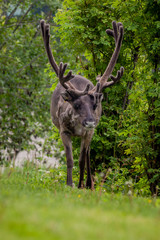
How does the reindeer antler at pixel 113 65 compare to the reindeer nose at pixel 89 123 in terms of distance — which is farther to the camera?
the reindeer antler at pixel 113 65

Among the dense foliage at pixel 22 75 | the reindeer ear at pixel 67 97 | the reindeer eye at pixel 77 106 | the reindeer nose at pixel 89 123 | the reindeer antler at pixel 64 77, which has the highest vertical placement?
the dense foliage at pixel 22 75

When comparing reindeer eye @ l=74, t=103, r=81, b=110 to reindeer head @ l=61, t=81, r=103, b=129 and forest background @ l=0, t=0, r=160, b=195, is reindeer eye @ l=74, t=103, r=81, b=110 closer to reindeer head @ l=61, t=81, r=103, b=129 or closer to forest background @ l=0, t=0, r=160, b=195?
reindeer head @ l=61, t=81, r=103, b=129

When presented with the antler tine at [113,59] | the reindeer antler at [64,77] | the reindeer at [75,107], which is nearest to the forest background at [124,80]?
the antler tine at [113,59]

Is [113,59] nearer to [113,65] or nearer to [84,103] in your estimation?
[113,65]

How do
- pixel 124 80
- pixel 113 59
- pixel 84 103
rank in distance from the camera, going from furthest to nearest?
pixel 124 80 < pixel 113 59 < pixel 84 103

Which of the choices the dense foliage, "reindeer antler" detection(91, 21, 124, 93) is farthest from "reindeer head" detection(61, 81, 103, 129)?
the dense foliage

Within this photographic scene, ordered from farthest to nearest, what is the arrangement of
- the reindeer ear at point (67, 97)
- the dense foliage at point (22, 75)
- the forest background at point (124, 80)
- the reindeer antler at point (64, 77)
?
the dense foliage at point (22, 75) < the forest background at point (124, 80) < the reindeer ear at point (67, 97) < the reindeer antler at point (64, 77)

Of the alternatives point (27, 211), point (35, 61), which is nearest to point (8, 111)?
point (35, 61)

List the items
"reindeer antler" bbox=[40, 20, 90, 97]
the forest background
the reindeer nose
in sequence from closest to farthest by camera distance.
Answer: the reindeer nose
"reindeer antler" bbox=[40, 20, 90, 97]
the forest background

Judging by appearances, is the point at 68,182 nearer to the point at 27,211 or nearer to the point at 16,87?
the point at 27,211

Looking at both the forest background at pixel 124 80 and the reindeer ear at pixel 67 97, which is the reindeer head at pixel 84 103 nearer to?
the reindeer ear at pixel 67 97

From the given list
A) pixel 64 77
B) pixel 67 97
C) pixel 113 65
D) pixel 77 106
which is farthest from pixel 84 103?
pixel 113 65

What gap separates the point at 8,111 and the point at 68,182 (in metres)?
10.8

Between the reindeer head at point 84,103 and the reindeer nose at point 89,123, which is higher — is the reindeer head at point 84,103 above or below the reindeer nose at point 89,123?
above
